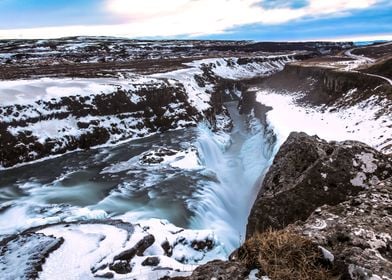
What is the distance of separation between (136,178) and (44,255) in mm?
10471

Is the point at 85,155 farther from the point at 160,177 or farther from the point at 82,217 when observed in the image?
the point at 82,217

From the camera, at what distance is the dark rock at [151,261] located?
11.6 m

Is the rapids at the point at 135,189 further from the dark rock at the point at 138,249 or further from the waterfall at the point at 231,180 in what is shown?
the dark rock at the point at 138,249

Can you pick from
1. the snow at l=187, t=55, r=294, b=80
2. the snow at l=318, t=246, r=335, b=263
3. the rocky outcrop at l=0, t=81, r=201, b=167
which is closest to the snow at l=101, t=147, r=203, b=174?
the rocky outcrop at l=0, t=81, r=201, b=167

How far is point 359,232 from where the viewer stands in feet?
18.9

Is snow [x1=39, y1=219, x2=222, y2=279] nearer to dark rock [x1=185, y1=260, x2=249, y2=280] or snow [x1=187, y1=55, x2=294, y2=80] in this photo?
dark rock [x1=185, y1=260, x2=249, y2=280]

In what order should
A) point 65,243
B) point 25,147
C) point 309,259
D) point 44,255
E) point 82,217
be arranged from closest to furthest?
point 309,259 → point 44,255 → point 65,243 → point 82,217 → point 25,147

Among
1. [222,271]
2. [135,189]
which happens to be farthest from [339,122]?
[222,271]

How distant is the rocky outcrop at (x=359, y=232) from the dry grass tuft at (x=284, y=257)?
260 millimetres

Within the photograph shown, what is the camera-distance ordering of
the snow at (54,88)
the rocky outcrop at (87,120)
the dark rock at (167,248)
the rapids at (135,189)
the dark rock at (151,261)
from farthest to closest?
the snow at (54,88) → the rocky outcrop at (87,120) → the rapids at (135,189) → the dark rock at (167,248) → the dark rock at (151,261)

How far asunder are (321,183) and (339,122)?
22.5m

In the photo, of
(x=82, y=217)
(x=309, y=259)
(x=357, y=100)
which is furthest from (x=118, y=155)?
(x=309, y=259)

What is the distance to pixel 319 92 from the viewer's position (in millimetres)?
44156

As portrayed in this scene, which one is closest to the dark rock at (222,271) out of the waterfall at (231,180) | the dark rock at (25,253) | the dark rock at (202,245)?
the waterfall at (231,180)
